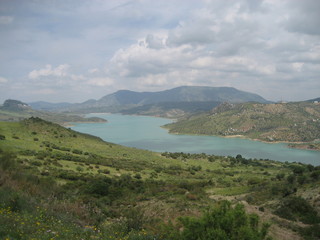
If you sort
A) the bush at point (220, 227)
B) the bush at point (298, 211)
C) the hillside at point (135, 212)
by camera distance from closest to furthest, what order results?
the bush at point (220, 227) → the hillside at point (135, 212) → the bush at point (298, 211)

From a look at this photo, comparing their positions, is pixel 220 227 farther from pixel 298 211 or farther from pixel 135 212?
pixel 298 211

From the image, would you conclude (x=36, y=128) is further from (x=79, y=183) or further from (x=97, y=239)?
(x=97, y=239)

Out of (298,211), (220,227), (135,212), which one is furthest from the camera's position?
(298,211)

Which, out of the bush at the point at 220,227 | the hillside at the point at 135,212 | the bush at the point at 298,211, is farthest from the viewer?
the bush at the point at 298,211

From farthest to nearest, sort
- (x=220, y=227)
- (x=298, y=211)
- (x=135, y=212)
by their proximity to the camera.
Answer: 1. (x=298, y=211)
2. (x=135, y=212)
3. (x=220, y=227)

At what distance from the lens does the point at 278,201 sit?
22266 millimetres

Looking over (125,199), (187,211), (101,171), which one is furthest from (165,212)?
(101,171)

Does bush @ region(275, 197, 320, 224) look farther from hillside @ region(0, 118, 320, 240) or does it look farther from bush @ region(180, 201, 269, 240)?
bush @ region(180, 201, 269, 240)

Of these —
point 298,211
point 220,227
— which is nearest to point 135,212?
point 220,227

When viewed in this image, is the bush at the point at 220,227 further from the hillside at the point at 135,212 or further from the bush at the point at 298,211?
the bush at the point at 298,211

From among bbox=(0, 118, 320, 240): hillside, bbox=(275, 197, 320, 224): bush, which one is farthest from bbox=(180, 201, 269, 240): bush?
bbox=(275, 197, 320, 224): bush

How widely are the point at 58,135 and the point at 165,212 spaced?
223 ft

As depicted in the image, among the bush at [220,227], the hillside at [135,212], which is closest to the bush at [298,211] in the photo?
the hillside at [135,212]

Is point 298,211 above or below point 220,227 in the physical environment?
below
